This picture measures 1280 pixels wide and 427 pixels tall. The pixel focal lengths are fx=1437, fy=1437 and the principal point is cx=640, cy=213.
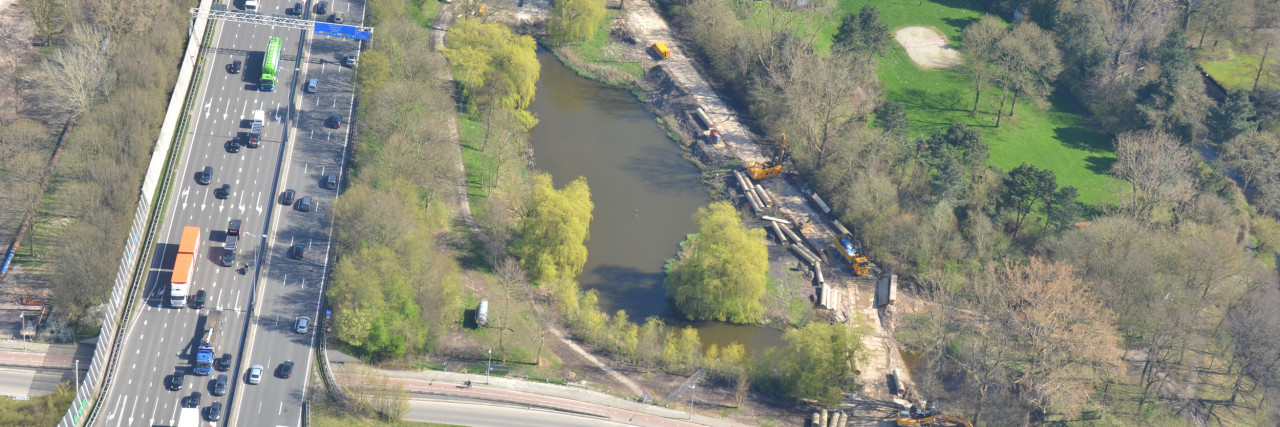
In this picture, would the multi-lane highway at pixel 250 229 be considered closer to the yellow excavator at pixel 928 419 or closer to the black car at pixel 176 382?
the black car at pixel 176 382

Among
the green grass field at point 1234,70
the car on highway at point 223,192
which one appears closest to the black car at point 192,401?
the car on highway at point 223,192

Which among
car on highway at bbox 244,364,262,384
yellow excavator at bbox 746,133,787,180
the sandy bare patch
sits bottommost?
car on highway at bbox 244,364,262,384

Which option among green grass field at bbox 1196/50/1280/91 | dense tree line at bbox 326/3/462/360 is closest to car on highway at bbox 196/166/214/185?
dense tree line at bbox 326/3/462/360

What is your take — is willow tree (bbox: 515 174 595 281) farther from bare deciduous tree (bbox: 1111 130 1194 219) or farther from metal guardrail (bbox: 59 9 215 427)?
bare deciduous tree (bbox: 1111 130 1194 219)

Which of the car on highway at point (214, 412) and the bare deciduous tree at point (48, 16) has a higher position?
the bare deciduous tree at point (48, 16)

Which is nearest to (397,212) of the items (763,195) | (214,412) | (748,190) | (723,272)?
(214,412)

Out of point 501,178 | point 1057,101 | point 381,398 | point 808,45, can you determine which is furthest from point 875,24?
point 381,398
